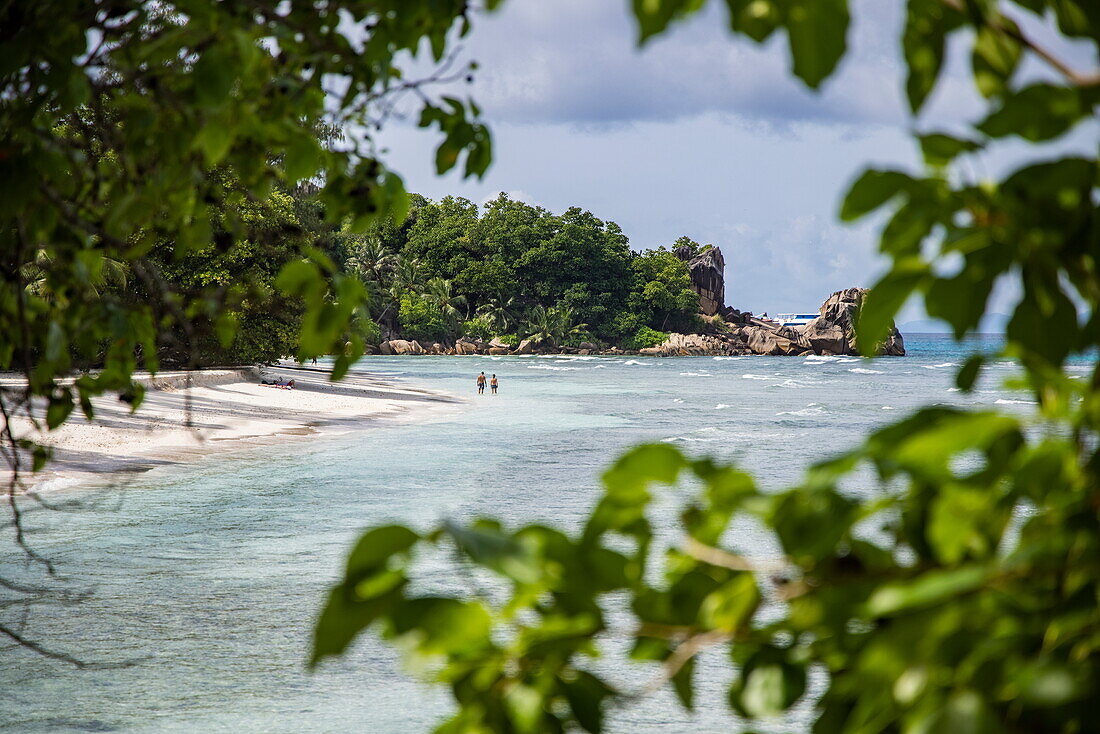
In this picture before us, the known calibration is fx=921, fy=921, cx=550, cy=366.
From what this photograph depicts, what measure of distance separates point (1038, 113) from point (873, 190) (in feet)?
0.36

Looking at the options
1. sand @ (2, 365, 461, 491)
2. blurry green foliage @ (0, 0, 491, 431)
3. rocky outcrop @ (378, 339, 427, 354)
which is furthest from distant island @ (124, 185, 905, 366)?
blurry green foliage @ (0, 0, 491, 431)

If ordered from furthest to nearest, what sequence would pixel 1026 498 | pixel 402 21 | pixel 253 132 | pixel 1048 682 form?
pixel 253 132 < pixel 402 21 < pixel 1026 498 < pixel 1048 682

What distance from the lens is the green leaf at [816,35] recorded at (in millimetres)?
602

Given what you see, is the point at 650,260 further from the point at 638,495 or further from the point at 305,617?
the point at 638,495

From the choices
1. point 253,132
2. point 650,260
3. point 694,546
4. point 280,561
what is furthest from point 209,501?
point 650,260

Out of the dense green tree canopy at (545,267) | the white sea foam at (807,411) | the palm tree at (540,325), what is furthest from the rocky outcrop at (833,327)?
the white sea foam at (807,411)

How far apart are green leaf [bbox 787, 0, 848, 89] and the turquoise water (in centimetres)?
29

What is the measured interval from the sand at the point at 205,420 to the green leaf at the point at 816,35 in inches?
268

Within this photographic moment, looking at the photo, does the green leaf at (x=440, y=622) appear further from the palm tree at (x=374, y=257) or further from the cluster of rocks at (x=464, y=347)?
the cluster of rocks at (x=464, y=347)

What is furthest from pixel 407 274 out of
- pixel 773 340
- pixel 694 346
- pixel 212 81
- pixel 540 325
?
pixel 212 81

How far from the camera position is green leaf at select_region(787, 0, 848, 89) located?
1.97ft

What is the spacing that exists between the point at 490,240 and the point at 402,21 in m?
84.0

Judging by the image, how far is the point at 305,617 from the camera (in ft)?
25.8

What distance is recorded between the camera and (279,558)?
9953mm
